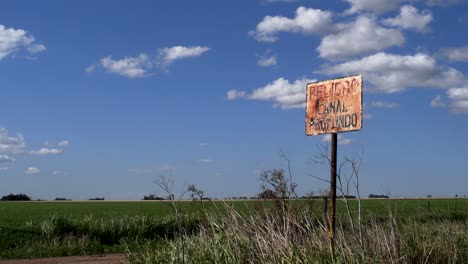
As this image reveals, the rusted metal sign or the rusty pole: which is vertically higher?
the rusted metal sign

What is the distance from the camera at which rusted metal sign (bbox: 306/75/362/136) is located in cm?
812

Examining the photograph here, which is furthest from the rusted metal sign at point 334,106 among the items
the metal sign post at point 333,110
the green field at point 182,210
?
the green field at point 182,210

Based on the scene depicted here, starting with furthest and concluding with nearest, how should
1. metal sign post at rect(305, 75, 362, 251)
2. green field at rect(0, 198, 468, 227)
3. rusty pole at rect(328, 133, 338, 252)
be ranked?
1. green field at rect(0, 198, 468, 227)
2. metal sign post at rect(305, 75, 362, 251)
3. rusty pole at rect(328, 133, 338, 252)

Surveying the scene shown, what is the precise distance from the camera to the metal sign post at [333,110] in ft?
26.6

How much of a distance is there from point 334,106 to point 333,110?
6 cm

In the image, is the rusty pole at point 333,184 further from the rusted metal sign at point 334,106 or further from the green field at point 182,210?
the green field at point 182,210

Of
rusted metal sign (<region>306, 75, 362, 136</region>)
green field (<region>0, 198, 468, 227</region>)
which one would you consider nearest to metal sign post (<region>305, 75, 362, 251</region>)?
rusted metal sign (<region>306, 75, 362, 136</region>)

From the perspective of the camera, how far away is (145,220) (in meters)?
20.9

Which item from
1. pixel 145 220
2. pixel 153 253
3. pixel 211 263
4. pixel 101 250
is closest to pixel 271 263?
pixel 211 263

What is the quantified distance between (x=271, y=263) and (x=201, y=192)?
8.82 feet

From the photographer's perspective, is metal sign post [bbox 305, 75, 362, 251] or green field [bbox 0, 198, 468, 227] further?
green field [bbox 0, 198, 468, 227]

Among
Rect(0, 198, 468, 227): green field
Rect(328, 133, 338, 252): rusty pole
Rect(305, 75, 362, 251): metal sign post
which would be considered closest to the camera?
Rect(328, 133, 338, 252): rusty pole

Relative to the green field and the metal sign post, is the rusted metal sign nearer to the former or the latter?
the metal sign post

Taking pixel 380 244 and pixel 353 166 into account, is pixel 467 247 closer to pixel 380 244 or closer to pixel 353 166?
pixel 380 244
